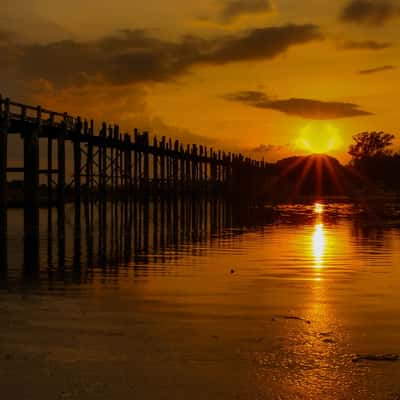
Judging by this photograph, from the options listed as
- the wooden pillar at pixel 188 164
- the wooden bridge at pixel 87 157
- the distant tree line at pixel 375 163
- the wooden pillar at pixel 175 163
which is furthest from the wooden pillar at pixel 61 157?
the distant tree line at pixel 375 163

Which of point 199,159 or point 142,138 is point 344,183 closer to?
point 199,159

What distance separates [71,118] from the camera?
34.0m

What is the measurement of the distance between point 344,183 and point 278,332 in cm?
14874

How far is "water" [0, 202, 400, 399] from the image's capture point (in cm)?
669

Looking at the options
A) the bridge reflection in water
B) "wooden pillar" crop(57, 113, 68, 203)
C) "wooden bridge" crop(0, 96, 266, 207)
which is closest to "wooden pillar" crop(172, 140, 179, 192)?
"wooden bridge" crop(0, 96, 266, 207)

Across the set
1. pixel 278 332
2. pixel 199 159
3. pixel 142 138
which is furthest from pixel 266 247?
pixel 199 159

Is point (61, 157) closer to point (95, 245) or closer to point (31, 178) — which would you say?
point (31, 178)

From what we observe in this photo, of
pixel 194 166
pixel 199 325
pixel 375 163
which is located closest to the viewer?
pixel 199 325

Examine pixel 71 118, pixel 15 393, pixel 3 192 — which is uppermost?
pixel 71 118

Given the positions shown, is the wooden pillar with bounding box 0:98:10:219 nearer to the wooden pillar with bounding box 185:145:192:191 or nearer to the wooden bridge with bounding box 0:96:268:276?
the wooden bridge with bounding box 0:96:268:276

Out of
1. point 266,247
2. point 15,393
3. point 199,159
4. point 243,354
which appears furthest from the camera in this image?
point 199,159

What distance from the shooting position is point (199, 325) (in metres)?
9.24

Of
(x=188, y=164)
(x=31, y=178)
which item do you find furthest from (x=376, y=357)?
(x=188, y=164)

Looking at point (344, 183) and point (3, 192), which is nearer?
point (3, 192)
